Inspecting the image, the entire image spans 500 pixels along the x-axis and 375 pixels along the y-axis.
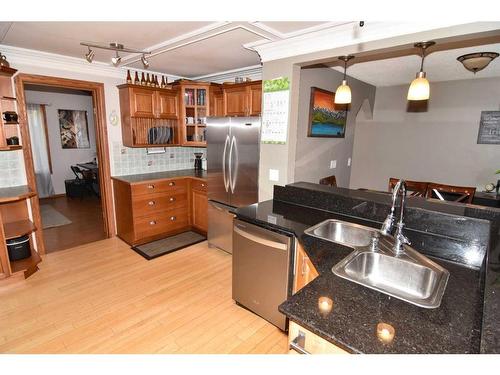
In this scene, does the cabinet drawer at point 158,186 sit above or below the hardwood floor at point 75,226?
above

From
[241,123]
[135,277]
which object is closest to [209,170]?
[241,123]

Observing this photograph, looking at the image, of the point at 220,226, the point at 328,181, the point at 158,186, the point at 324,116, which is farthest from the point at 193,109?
the point at 328,181

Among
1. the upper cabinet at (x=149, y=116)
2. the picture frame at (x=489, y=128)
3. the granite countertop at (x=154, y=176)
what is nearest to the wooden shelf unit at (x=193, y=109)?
the upper cabinet at (x=149, y=116)

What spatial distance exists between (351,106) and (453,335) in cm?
334

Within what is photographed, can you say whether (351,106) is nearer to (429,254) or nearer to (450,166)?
(450,166)

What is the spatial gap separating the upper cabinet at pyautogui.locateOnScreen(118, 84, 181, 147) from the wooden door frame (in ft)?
0.86

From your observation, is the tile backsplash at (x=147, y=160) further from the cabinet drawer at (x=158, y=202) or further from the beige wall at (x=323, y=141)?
the beige wall at (x=323, y=141)

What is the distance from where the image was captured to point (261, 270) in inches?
79.5

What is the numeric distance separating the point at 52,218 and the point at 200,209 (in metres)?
2.77

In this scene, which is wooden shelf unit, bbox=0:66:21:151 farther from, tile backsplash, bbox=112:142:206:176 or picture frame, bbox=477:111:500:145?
picture frame, bbox=477:111:500:145

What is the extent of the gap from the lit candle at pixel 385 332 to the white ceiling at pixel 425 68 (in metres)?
2.35

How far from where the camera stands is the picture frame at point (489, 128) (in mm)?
3270

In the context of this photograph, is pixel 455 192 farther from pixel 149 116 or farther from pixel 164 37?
pixel 149 116
